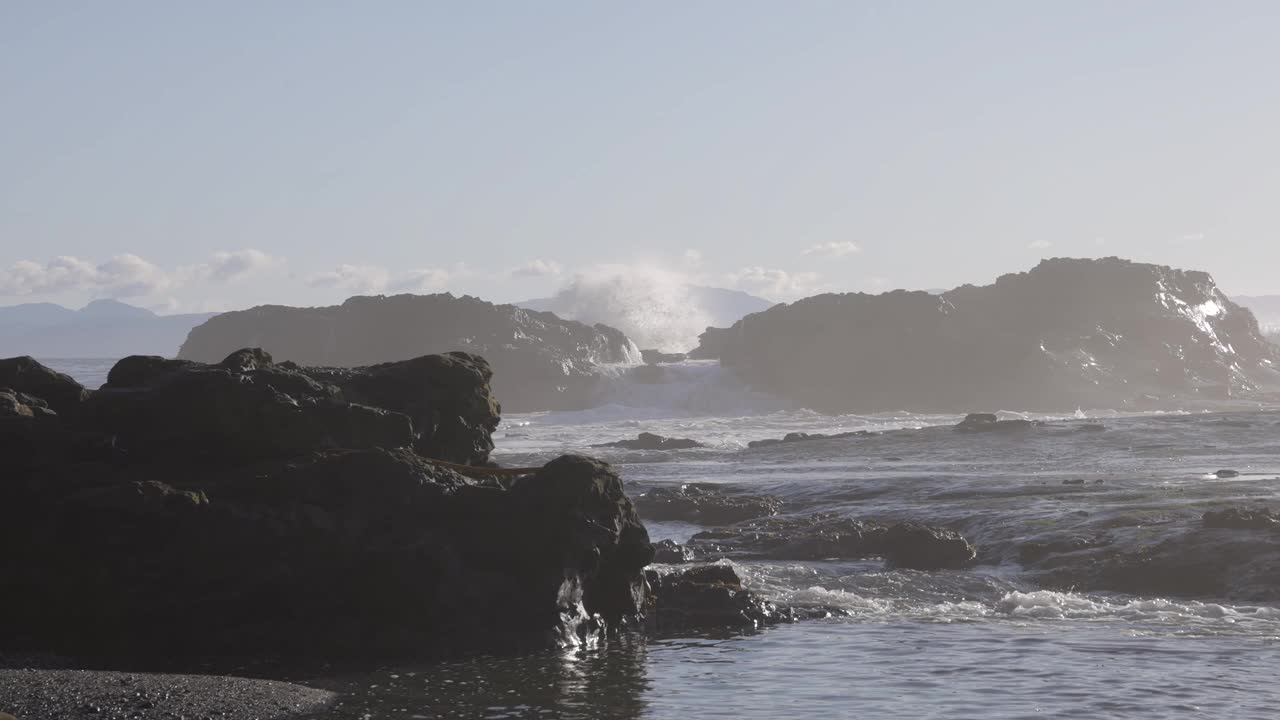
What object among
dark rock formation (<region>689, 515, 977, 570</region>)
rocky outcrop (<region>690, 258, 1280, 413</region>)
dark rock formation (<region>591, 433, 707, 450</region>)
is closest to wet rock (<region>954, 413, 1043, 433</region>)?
dark rock formation (<region>591, 433, 707, 450</region>)

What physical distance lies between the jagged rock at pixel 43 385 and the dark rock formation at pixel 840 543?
1181 cm

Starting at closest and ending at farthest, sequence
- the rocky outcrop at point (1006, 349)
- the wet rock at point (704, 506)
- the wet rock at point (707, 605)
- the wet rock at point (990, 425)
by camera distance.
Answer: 1. the wet rock at point (707, 605)
2. the wet rock at point (704, 506)
3. the wet rock at point (990, 425)
4. the rocky outcrop at point (1006, 349)

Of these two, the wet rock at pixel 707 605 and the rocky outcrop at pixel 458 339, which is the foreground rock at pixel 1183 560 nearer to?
the wet rock at pixel 707 605

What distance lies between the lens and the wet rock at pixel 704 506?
3319cm

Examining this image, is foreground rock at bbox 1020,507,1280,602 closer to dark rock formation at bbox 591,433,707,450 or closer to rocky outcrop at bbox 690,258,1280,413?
dark rock formation at bbox 591,433,707,450

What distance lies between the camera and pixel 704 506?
34.3 meters

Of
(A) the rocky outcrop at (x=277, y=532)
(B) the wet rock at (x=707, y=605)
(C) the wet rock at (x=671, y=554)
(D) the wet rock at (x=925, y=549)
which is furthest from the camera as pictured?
(C) the wet rock at (x=671, y=554)

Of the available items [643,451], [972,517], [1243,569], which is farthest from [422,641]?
[643,451]

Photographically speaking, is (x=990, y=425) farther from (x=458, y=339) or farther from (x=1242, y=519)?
(x=458, y=339)

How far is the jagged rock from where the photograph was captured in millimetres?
17516

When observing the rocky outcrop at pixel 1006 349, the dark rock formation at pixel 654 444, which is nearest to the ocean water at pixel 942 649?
the dark rock formation at pixel 654 444

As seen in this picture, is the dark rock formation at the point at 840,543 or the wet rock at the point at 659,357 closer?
the dark rock formation at the point at 840,543

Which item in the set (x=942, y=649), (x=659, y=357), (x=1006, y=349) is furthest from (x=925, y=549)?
(x=659, y=357)

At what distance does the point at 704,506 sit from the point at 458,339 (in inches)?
3295
